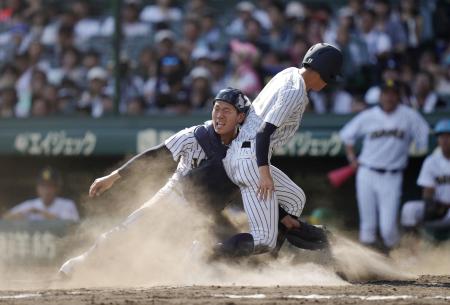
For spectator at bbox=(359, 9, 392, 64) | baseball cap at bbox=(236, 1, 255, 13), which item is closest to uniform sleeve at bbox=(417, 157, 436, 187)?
spectator at bbox=(359, 9, 392, 64)

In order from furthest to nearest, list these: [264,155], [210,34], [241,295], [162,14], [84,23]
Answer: [84,23] → [162,14] → [210,34] → [264,155] → [241,295]

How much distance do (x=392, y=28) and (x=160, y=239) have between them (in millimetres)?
5592

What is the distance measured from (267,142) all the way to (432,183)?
4.28 meters

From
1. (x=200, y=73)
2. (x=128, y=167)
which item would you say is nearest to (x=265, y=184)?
(x=128, y=167)

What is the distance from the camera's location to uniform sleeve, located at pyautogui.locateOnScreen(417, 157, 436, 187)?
32.4 feet

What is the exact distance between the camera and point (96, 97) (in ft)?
37.7

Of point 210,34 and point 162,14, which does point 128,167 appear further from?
point 162,14

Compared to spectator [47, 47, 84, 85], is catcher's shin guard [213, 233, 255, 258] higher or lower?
lower

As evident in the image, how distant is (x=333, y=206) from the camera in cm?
1084

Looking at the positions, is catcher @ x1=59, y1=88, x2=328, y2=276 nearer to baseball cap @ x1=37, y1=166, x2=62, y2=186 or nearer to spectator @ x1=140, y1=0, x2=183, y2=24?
baseball cap @ x1=37, y1=166, x2=62, y2=186

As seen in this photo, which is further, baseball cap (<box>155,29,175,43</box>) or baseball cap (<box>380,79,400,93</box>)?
baseball cap (<box>155,29,175,43</box>)

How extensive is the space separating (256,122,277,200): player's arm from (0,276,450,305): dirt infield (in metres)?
0.64

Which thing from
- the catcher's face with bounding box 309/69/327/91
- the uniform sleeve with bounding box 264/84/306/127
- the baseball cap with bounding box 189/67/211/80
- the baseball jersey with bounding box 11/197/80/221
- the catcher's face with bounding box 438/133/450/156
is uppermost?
the catcher's face with bounding box 309/69/327/91

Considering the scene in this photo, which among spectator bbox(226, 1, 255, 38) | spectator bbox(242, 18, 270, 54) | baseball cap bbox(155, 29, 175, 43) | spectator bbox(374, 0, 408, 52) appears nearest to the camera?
spectator bbox(374, 0, 408, 52)
